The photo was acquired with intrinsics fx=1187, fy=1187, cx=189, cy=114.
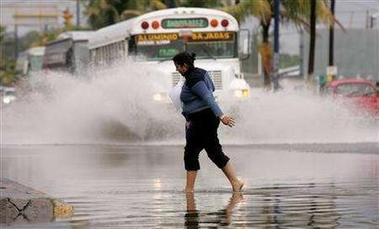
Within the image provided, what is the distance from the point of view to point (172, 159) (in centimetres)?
2081

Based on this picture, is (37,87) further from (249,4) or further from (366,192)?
(366,192)

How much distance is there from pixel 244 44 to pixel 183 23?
5.16ft

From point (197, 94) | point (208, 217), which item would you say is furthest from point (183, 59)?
point (208, 217)

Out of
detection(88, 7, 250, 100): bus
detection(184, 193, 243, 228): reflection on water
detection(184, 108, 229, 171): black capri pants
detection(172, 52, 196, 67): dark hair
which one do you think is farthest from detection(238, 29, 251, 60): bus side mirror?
detection(184, 193, 243, 228): reflection on water

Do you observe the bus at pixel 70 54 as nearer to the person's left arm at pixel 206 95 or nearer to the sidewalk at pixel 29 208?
the person's left arm at pixel 206 95

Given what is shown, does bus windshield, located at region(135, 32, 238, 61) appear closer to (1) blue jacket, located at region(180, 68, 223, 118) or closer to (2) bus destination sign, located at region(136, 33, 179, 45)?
(2) bus destination sign, located at region(136, 33, 179, 45)

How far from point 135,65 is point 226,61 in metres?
2.20

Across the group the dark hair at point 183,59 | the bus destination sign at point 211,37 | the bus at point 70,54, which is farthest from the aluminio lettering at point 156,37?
the dark hair at point 183,59

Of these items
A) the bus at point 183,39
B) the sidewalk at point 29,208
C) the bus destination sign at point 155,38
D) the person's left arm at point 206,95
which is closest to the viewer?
the sidewalk at point 29,208

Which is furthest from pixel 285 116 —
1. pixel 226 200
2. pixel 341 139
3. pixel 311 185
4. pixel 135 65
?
pixel 226 200

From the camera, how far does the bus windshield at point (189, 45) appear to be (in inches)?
1115

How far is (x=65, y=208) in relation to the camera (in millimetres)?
11547

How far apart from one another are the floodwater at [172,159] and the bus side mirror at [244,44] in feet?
3.36

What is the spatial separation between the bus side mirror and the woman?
1436 cm
